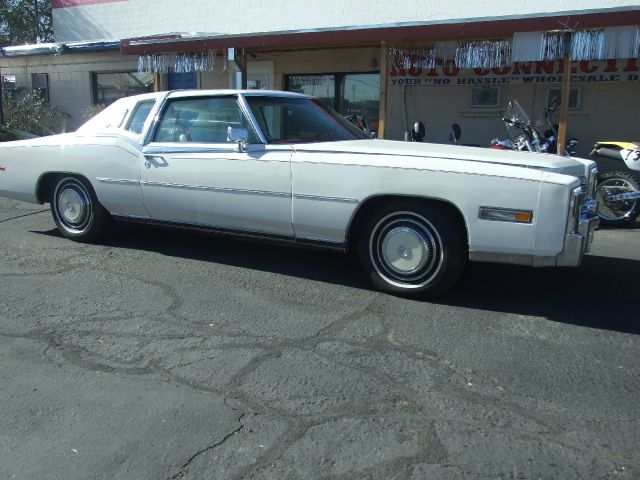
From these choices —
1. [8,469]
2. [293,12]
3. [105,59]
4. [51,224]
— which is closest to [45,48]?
[105,59]

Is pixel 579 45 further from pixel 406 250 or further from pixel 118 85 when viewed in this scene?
pixel 118 85

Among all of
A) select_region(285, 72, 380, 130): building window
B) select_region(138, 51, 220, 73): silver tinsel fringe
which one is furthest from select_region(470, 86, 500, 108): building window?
select_region(138, 51, 220, 73): silver tinsel fringe

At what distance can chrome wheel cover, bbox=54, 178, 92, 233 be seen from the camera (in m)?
6.41

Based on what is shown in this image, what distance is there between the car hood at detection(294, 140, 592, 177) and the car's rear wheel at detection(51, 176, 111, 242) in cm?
257

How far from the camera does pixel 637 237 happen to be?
24.4ft

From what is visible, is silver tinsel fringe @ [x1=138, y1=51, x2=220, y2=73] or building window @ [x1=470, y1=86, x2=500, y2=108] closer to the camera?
building window @ [x1=470, y1=86, x2=500, y2=108]

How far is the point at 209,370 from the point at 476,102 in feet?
31.6

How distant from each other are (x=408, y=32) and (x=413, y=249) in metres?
5.73

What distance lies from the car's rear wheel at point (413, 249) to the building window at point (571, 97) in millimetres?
7380

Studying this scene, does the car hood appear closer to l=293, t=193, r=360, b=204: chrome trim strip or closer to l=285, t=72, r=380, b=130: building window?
l=293, t=193, r=360, b=204: chrome trim strip

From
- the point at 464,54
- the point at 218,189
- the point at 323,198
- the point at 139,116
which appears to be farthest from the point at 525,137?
the point at 139,116

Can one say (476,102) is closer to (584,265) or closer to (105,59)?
(584,265)

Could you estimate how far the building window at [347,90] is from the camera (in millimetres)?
12859

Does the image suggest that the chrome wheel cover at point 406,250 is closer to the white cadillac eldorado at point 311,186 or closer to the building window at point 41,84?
the white cadillac eldorado at point 311,186
